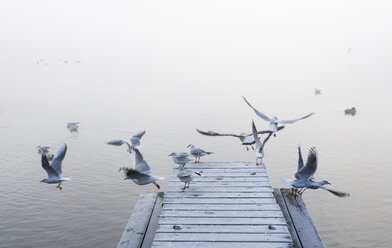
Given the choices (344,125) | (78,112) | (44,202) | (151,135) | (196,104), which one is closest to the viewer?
(44,202)

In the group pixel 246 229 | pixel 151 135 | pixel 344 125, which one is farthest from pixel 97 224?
pixel 344 125

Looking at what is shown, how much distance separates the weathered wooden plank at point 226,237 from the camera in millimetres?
7543

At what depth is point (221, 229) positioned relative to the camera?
8023 millimetres

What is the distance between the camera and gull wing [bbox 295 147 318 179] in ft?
31.4

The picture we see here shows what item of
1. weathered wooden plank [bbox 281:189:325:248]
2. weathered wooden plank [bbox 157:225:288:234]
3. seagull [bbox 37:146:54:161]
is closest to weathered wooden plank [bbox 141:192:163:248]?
weathered wooden plank [bbox 157:225:288:234]

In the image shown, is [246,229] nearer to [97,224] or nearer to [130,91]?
[97,224]

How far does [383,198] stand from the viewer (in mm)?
15758

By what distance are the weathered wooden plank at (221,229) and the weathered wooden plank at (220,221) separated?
0.40 ft

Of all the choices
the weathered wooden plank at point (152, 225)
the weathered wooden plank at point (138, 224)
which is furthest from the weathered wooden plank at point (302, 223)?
the weathered wooden plank at point (138, 224)

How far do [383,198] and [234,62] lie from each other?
61.7 metres

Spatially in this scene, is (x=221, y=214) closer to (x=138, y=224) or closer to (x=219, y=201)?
(x=219, y=201)

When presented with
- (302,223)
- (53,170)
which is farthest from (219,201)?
(53,170)

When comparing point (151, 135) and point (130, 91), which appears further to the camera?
point (130, 91)

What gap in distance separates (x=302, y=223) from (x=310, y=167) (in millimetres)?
1453
